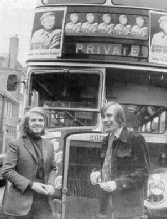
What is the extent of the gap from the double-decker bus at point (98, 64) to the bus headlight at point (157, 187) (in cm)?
33

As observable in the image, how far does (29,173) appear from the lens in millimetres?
3893

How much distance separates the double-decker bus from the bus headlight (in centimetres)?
33

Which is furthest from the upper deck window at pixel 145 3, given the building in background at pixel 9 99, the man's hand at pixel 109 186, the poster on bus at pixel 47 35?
the building in background at pixel 9 99

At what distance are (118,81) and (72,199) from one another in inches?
67.4

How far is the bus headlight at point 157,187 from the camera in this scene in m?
5.44

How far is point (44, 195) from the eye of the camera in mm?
3891

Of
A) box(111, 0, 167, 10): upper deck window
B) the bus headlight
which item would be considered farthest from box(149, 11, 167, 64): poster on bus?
the bus headlight

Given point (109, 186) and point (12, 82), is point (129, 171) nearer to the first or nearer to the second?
point (109, 186)

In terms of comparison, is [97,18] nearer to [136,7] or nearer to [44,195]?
[136,7]

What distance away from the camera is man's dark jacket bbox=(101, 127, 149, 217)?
13.6ft

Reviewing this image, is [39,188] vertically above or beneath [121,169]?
beneath

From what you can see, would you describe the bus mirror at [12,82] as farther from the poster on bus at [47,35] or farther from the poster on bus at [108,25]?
the poster on bus at [108,25]

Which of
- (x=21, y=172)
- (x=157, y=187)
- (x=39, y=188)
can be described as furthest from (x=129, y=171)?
(x=157, y=187)

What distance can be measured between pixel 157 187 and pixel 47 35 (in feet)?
7.98
